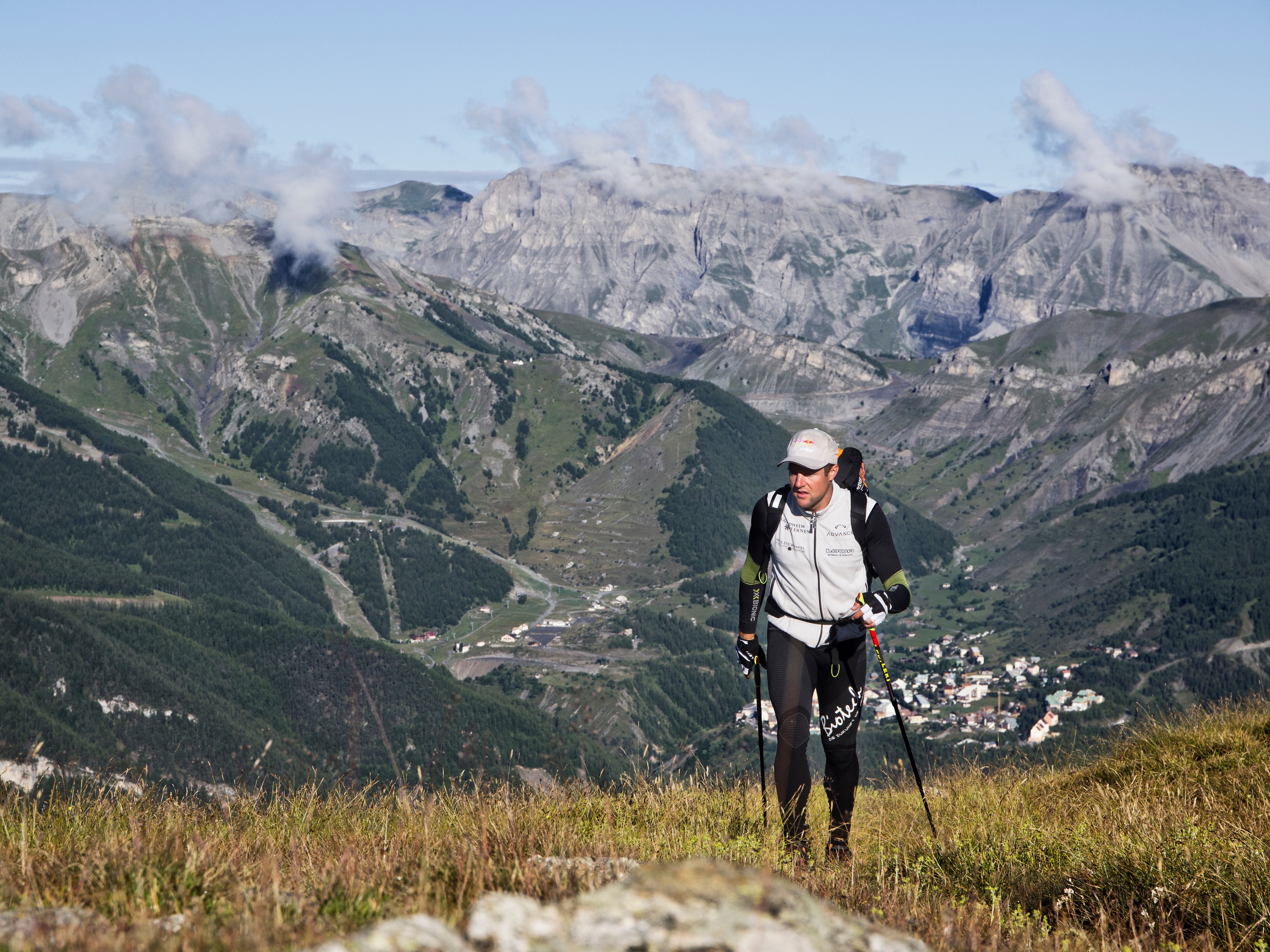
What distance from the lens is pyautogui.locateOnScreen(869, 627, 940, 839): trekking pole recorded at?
8.70 metres

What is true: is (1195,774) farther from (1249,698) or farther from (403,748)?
(403,748)

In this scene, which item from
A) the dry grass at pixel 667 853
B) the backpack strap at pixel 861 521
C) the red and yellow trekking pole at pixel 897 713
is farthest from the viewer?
the backpack strap at pixel 861 521

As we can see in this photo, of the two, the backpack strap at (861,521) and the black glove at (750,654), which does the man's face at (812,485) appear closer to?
the backpack strap at (861,521)

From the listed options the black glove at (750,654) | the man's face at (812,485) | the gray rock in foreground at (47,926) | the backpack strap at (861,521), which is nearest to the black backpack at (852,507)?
Answer: the backpack strap at (861,521)

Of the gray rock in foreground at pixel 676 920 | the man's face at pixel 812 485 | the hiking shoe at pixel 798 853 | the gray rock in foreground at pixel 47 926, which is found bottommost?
the hiking shoe at pixel 798 853

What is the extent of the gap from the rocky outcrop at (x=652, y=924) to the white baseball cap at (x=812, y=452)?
598cm

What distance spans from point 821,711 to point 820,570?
1.62 m

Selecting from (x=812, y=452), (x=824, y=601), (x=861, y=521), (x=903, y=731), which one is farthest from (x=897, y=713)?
(x=812, y=452)

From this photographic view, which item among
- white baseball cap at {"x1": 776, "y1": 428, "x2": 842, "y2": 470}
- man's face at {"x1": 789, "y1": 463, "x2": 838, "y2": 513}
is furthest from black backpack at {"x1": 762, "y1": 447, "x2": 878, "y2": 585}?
white baseball cap at {"x1": 776, "y1": 428, "x2": 842, "y2": 470}

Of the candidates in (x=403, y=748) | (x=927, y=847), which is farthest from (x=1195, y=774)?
(x=403, y=748)

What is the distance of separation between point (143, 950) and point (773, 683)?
709 centimetres

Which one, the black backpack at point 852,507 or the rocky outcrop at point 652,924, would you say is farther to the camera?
the black backpack at point 852,507

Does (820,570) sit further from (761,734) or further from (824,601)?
(761,734)

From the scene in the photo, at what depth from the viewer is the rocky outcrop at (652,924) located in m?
3.25
